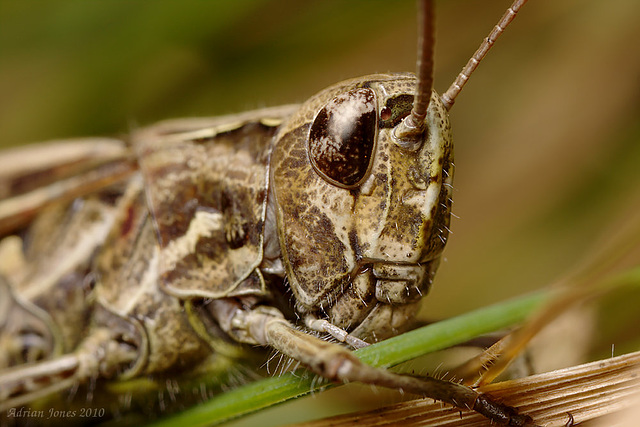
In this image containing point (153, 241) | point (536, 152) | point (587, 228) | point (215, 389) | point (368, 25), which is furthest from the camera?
point (368, 25)

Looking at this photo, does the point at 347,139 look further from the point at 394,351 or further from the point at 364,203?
the point at 394,351

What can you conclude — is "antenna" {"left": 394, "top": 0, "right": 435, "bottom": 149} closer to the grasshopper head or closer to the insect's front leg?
the grasshopper head

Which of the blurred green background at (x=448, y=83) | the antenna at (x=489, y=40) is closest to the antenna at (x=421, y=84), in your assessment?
the antenna at (x=489, y=40)

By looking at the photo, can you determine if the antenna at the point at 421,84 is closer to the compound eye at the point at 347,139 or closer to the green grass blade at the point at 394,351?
the compound eye at the point at 347,139

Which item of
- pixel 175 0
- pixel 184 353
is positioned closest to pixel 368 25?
pixel 175 0

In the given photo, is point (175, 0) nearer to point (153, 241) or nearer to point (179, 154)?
point (179, 154)
